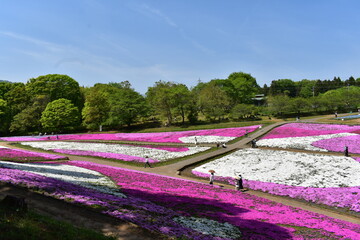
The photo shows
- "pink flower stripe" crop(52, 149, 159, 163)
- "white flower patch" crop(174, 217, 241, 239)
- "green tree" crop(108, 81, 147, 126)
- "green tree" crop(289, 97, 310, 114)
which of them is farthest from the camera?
"green tree" crop(289, 97, 310, 114)

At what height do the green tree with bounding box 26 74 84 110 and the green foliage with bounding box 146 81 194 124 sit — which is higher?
the green tree with bounding box 26 74 84 110

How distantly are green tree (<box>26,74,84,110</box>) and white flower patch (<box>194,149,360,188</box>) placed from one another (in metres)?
72.9

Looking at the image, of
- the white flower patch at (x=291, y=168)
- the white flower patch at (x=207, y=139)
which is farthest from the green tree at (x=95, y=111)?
the white flower patch at (x=291, y=168)

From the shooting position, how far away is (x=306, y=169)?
28.1 m

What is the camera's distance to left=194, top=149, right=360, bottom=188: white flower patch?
80.7 ft

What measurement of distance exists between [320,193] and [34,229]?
21.8 m

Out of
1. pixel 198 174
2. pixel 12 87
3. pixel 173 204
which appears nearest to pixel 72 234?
pixel 173 204

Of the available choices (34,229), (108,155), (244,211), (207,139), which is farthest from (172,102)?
(34,229)

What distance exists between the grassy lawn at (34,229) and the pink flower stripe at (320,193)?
18251 mm

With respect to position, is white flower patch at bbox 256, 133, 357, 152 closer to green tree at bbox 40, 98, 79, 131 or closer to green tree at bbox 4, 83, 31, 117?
green tree at bbox 40, 98, 79, 131

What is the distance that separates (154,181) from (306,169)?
57.5 feet

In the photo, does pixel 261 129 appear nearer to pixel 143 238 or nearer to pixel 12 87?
pixel 143 238

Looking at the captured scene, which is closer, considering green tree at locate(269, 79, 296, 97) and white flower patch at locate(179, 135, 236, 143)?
white flower patch at locate(179, 135, 236, 143)

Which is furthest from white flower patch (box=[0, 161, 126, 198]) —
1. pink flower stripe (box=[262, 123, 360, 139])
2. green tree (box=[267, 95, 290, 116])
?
green tree (box=[267, 95, 290, 116])
